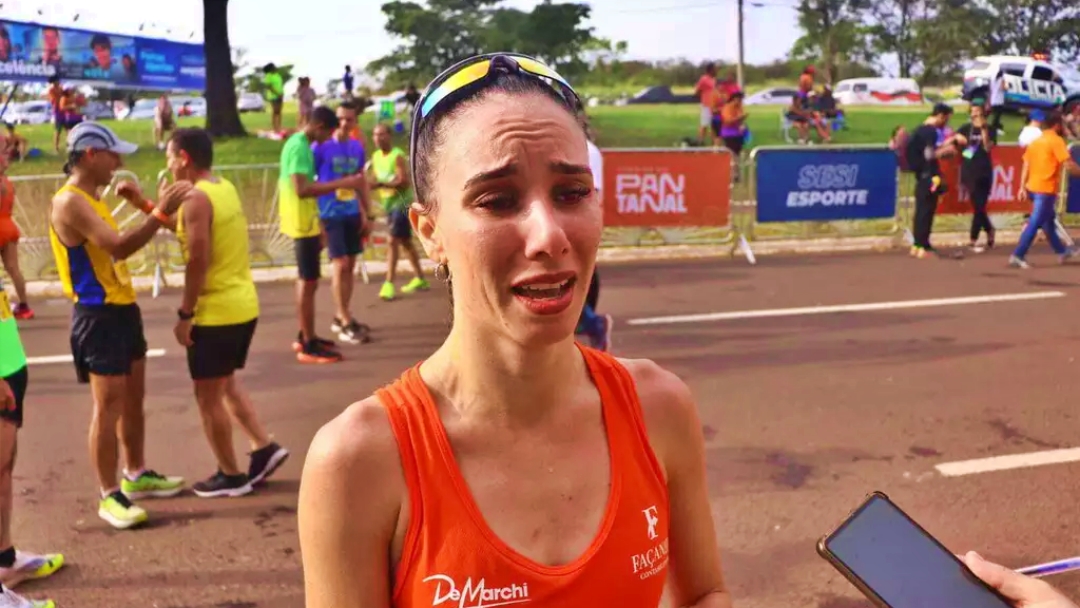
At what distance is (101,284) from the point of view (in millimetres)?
4898

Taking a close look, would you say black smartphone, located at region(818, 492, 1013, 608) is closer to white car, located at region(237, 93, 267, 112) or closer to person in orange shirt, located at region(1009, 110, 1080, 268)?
person in orange shirt, located at region(1009, 110, 1080, 268)

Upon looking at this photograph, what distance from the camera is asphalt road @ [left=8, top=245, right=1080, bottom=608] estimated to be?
14.3ft

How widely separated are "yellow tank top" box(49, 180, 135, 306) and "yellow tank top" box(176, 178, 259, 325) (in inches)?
15.6

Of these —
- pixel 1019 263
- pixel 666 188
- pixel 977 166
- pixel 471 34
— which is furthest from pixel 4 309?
pixel 471 34

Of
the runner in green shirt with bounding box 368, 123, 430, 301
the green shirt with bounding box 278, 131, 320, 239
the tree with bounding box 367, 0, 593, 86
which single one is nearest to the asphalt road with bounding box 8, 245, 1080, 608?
the runner in green shirt with bounding box 368, 123, 430, 301

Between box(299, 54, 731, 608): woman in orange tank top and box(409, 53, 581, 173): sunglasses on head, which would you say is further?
box(409, 53, 581, 173): sunglasses on head

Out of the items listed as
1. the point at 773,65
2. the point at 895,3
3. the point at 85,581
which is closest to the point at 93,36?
the point at 85,581

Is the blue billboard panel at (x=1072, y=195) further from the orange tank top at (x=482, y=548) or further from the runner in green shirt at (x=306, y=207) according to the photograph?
the orange tank top at (x=482, y=548)

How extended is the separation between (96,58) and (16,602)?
A: 1069 inches

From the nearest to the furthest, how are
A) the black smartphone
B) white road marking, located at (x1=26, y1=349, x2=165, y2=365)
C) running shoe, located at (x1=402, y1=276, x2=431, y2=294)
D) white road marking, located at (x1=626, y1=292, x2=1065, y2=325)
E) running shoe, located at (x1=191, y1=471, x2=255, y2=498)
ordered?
1. the black smartphone
2. running shoe, located at (x1=191, y1=471, x2=255, y2=498)
3. white road marking, located at (x1=26, y1=349, x2=165, y2=365)
4. white road marking, located at (x1=626, y1=292, x2=1065, y2=325)
5. running shoe, located at (x1=402, y1=276, x2=431, y2=294)

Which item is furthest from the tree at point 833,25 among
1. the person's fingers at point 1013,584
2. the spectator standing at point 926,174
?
the person's fingers at point 1013,584

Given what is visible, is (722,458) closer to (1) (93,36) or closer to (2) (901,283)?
(2) (901,283)

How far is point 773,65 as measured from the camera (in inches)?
Result: 2926

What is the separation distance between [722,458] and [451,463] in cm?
419
